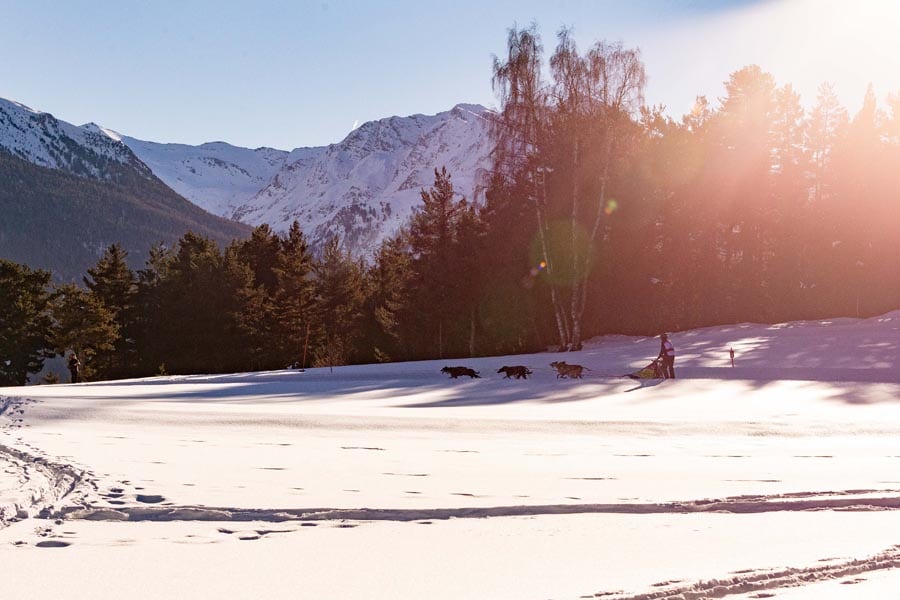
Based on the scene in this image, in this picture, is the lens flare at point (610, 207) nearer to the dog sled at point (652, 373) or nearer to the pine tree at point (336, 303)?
the dog sled at point (652, 373)

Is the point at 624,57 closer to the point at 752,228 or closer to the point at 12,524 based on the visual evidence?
the point at 752,228

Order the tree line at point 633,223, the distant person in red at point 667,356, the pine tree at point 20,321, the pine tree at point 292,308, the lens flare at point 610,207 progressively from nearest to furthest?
the distant person in red at point 667,356, the tree line at point 633,223, the lens flare at point 610,207, the pine tree at point 20,321, the pine tree at point 292,308

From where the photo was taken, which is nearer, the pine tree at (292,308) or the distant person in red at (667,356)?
the distant person in red at (667,356)

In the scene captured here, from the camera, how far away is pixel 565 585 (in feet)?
12.0

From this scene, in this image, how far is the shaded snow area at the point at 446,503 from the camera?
3.71 meters

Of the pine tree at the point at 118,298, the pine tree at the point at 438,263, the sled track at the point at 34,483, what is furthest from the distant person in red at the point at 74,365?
the sled track at the point at 34,483

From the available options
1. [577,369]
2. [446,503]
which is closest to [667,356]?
[577,369]

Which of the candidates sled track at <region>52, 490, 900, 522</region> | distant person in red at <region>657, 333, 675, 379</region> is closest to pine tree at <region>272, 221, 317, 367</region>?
distant person in red at <region>657, 333, 675, 379</region>

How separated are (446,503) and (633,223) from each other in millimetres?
31178

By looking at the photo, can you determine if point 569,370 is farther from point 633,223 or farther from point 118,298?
point 118,298

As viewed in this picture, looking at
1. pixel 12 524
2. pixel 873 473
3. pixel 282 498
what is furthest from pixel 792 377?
pixel 12 524

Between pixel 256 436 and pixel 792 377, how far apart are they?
48.0ft

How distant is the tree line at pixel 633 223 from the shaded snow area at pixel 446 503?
19.5 m

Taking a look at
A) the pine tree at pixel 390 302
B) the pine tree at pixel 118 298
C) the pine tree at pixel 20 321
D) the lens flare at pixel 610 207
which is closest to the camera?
the lens flare at pixel 610 207
